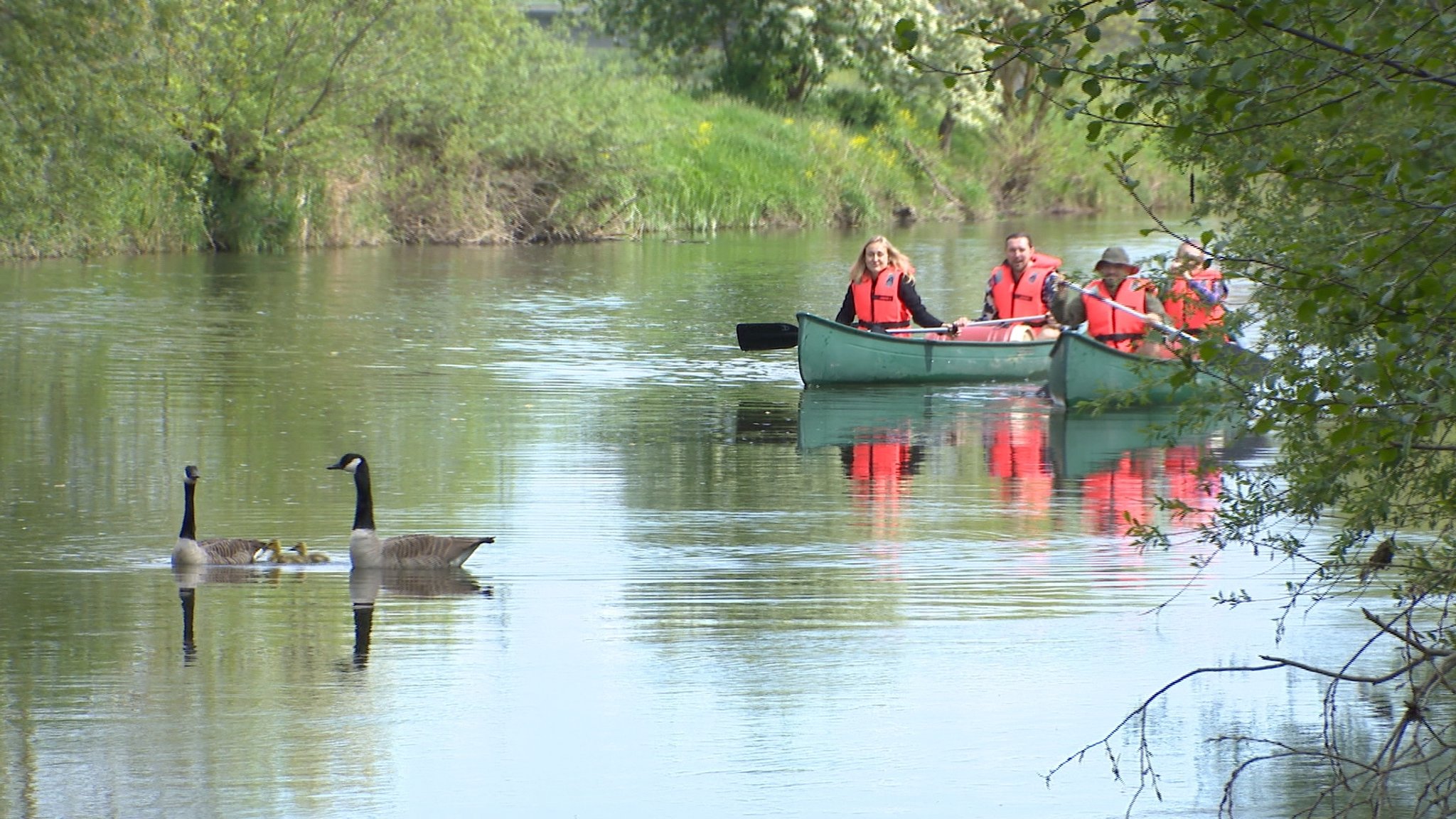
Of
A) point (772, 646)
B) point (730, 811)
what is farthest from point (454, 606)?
point (730, 811)

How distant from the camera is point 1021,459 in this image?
40.8 feet

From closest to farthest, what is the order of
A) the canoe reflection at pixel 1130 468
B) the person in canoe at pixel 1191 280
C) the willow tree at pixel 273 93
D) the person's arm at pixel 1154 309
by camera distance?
the person in canoe at pixel 1191 280, the canoe reflection at pixel 1130 468, the person's arm at pixel 1154 309, the willow tree at pixel 273 93

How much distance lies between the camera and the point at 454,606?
8.05 m

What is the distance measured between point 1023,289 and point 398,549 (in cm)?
813

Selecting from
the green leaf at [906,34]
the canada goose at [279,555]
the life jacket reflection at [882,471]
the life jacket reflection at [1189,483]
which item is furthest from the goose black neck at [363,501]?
the green leaf at [906,34]

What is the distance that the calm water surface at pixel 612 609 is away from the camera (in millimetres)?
5848

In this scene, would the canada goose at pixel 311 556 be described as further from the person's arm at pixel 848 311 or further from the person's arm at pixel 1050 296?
the person's arm at pixel 1050 296

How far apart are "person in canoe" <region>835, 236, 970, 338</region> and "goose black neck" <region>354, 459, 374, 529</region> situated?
716 cm

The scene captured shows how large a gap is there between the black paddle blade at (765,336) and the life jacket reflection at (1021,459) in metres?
Answer: 2.59

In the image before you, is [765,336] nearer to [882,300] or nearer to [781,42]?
[882,300]

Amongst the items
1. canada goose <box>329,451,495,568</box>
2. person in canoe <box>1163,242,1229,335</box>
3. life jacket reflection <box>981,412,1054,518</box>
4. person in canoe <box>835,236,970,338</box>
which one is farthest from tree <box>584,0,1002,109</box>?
person in canoe <box>1163,242,1229,335</box>

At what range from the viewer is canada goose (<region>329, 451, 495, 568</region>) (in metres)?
8.57

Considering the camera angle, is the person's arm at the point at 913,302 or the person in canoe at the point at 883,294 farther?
the person's arm at the point at 913,302

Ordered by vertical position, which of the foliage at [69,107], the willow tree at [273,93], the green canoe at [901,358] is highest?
the willow tree at [273,93]
